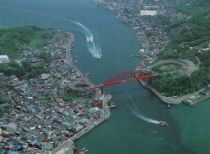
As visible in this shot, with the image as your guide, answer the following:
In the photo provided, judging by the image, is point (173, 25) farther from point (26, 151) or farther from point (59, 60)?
point (26, 151)

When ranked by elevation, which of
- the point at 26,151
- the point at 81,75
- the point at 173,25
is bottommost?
the point at 26,151

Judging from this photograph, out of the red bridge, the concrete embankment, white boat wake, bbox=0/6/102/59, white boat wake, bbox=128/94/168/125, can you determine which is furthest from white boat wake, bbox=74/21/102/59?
white boat wake, bbox=128/94/168/125

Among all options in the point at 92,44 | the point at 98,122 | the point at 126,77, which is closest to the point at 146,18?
the point at 92,44

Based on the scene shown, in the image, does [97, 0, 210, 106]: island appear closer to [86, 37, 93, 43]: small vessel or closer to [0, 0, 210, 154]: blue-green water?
[0, 0, 210, 154]: blue-green water

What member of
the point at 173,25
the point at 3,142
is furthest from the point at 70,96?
the point at 173,25

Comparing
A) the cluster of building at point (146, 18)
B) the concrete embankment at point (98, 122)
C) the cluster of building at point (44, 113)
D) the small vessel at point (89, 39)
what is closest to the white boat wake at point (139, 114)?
the concrete embankment at point (98, 122)
